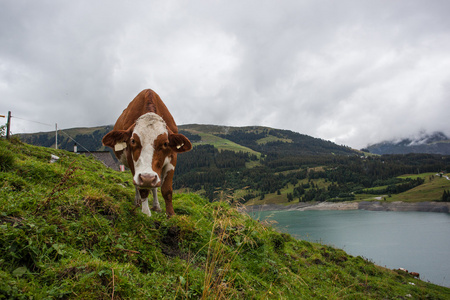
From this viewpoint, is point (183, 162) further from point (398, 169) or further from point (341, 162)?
point (398, 169)

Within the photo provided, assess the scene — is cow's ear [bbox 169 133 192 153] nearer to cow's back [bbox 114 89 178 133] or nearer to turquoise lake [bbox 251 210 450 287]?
cow's back [bbox 114 89 178 133]

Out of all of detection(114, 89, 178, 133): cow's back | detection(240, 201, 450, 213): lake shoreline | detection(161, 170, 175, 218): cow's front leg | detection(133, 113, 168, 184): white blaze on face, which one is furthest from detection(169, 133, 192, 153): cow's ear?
detection(240, 201, 450, 213): lake shoreline

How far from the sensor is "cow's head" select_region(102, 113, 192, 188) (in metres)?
4.30

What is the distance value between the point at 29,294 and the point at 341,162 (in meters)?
212

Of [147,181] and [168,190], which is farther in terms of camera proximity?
[168,190]

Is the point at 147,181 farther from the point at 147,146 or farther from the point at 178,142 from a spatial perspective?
the point at 178,142

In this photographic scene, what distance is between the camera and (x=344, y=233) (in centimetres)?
5034

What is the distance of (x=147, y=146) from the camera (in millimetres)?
4676

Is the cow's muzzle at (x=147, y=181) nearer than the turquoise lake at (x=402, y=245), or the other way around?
the cow's muzzle at (x=147, y=181)

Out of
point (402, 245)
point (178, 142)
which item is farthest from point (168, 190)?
point (402, 245)

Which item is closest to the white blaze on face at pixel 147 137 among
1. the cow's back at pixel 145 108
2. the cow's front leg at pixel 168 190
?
the cow's back at pixel 145 108

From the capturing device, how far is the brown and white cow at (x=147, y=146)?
14.3ft

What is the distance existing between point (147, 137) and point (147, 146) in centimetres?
19

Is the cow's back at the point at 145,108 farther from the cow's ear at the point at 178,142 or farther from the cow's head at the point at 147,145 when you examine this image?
the cow's ear at the point at 178,142
